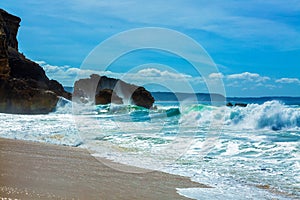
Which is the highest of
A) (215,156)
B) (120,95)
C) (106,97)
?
(120,95)

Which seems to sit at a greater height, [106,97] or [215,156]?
[106,97]

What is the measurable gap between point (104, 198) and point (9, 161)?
2.42m

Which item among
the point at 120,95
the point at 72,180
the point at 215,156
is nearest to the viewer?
the point at 72,180

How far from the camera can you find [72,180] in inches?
195

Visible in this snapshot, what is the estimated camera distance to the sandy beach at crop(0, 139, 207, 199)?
13.8ft

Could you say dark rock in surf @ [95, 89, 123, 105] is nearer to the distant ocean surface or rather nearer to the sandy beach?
the distant ocean surface

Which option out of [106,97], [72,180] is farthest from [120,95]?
[72,180]

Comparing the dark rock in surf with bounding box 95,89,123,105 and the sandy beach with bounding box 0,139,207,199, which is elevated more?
the dark rock in surf with bounding box 95,89,123,105

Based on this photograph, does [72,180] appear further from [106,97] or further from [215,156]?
[106,97]

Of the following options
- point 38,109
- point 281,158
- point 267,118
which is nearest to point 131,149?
point 281,158

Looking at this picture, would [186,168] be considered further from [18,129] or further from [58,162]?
[18,129]

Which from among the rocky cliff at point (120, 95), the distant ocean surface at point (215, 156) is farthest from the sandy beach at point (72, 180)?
the rocky cliff at point (120, 95)

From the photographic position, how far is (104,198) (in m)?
4.17

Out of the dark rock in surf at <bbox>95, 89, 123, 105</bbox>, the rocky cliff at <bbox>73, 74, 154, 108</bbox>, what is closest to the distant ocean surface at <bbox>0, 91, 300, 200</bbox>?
the rocky cliff at <bbox>73, 74, 154, 108</bbox>
